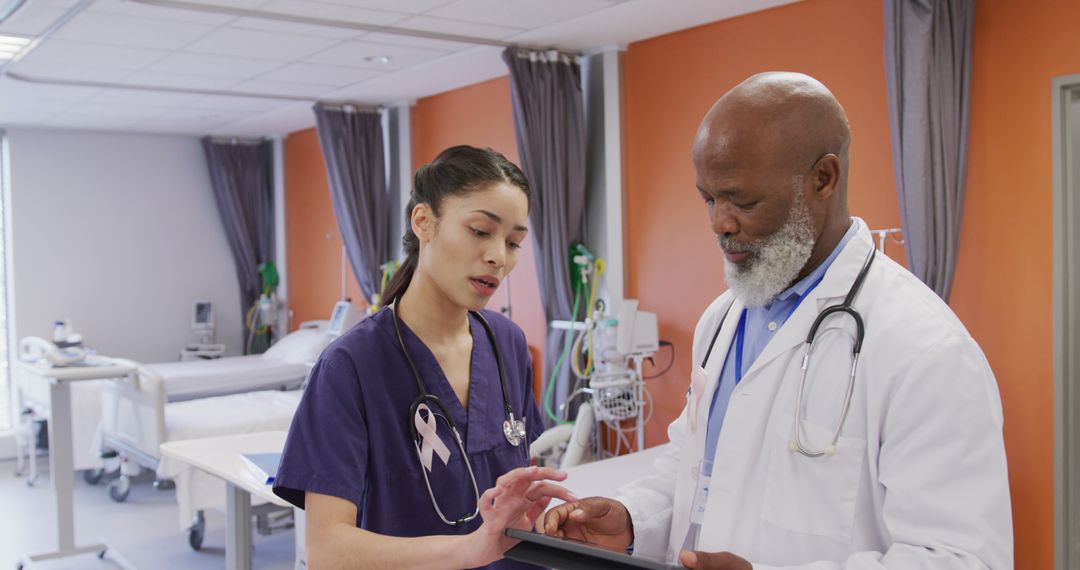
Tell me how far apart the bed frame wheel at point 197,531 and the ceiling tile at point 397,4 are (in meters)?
2.61

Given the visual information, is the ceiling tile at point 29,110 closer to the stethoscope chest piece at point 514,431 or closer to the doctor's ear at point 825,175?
the stethoscope chest piece at point 514,431

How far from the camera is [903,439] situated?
1.13 meters

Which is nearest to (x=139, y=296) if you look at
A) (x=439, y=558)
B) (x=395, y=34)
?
(x=395, y=34)

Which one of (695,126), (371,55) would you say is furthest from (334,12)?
(695,126)

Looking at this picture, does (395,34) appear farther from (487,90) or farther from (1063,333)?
(1063,333)

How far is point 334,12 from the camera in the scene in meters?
3.62

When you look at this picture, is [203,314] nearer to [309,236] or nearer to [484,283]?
[309,236]

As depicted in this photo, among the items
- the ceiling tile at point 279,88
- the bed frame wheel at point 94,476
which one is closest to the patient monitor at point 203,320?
the bed frame wheel at point 94,476

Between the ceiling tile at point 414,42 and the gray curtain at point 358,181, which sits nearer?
the ceiling tile at point 414,42

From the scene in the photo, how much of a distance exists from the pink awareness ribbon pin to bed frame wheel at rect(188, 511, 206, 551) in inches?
136

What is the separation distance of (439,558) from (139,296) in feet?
A: 21.8

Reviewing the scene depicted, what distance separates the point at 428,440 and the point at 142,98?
16.2 ft

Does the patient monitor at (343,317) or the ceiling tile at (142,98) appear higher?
the ceiling tile at (142,98)

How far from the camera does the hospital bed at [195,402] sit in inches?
181
